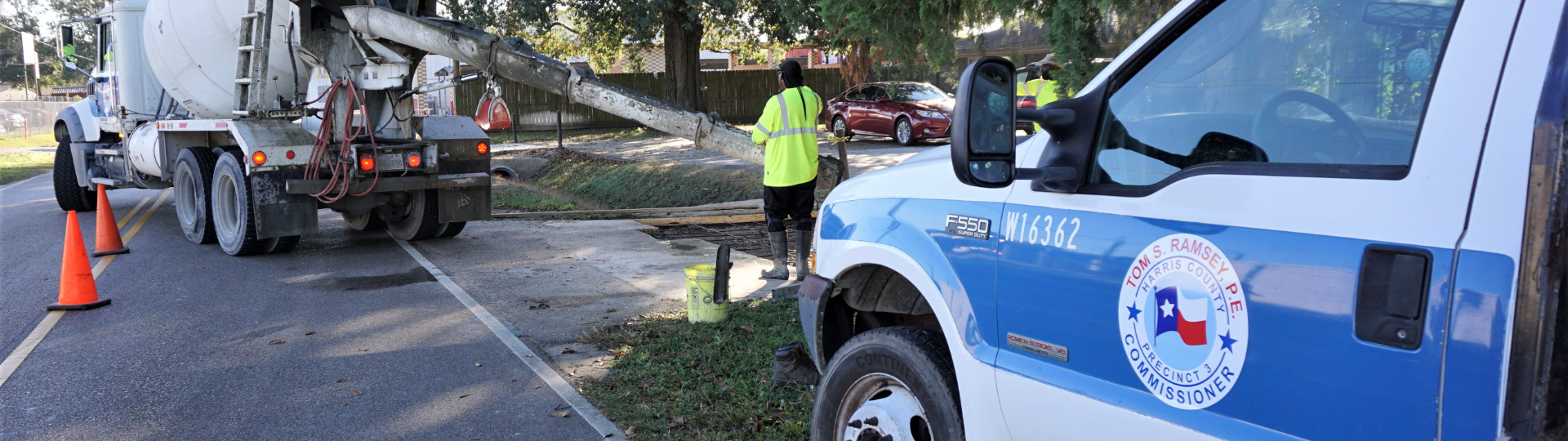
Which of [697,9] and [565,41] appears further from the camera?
[565,41]

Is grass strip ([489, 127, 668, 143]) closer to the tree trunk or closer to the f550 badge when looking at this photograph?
the tree trunk

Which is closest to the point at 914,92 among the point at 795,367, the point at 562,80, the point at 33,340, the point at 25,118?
the point at 562,80

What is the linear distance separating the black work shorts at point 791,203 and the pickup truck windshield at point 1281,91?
523cm

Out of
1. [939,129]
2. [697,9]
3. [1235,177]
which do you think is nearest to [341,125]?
[1235,177]

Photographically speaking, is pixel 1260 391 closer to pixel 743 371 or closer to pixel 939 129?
pixel 743 371

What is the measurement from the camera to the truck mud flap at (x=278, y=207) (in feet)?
29.0

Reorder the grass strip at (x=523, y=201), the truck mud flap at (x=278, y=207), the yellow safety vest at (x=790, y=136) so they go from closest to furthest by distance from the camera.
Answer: the yellow safety vest at (x=790, y=136)
the truck mud flap at (x=278, y=207)
the grass strip at (x=523, y=201)

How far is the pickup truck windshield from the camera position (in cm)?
189

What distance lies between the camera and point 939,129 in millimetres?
19625

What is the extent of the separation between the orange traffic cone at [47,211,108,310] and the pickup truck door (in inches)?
275

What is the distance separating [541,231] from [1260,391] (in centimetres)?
955

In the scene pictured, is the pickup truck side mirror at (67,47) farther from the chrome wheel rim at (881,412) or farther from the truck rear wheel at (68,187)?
the chrome wheel rim at (881,412)

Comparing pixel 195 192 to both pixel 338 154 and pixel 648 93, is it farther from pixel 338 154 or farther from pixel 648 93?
pixel 648 93

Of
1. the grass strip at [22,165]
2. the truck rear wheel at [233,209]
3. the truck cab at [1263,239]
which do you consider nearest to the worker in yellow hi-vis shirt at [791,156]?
the truck cab at [1263,239]
